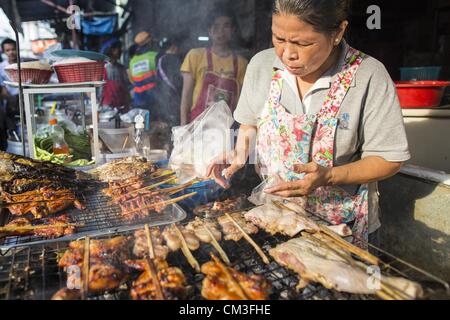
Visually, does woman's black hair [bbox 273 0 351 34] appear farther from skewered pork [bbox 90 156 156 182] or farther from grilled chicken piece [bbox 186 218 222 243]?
skewered pork [bbox 90 156 156 182]

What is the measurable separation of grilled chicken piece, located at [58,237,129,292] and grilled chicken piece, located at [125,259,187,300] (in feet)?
0.38

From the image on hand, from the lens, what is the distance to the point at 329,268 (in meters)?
1.87

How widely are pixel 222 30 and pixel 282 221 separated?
354 centimetres

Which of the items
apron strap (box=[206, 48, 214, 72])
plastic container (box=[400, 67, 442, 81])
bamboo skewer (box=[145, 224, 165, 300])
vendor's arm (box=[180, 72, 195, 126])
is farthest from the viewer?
vendor's arm (box=[180, 72, 195, 126])

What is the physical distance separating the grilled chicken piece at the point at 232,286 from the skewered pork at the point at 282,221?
0.53 metres

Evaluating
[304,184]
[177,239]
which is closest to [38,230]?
[177,239]

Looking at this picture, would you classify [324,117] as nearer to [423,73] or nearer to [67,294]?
[67,294]

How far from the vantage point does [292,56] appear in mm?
2334

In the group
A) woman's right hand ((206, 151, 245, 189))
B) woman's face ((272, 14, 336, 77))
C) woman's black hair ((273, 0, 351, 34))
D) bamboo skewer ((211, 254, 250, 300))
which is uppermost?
woman's black hair ((273, 0, 351, 34))

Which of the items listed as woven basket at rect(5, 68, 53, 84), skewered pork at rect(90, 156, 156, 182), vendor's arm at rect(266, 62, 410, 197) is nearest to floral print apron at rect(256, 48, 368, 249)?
vendor's arm at rect(266, 62, 410, 197)

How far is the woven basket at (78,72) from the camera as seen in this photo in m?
4.07

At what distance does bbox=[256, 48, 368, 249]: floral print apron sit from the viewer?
2531mm
